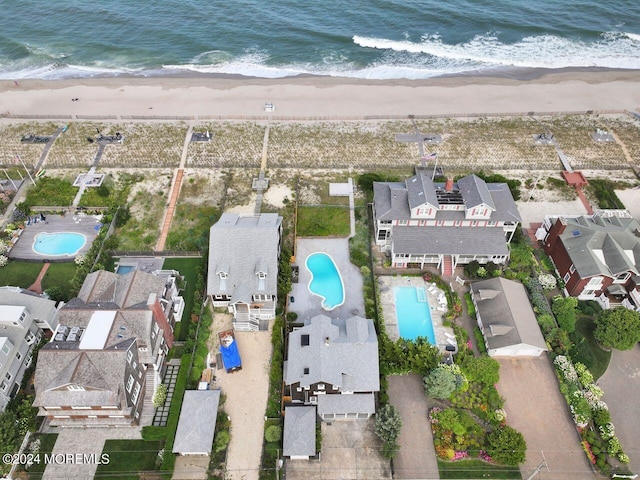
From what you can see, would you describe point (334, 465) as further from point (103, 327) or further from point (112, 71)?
point (112, 71)

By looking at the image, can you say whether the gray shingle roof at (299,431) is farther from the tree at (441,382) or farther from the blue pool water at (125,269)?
the blue pool water at (125,269)

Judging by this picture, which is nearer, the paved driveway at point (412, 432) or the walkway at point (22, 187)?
the paved driveway at point (412, 432)

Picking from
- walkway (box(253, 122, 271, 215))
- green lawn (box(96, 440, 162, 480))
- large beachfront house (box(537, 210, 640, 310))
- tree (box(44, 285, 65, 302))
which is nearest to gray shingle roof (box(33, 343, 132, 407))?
green lawn (box(96, 440, 162, 480))

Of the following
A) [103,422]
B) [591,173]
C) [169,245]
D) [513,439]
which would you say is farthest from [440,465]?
[591,173]

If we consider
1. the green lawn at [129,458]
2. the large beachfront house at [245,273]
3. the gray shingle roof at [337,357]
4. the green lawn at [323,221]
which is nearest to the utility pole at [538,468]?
the gray shingle roof at [337,357]

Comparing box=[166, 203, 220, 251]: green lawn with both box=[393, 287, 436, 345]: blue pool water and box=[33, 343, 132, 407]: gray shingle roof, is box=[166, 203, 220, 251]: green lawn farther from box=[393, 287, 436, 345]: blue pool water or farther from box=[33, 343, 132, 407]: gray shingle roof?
box=[393, 287, 436, 345]: blue pool water
